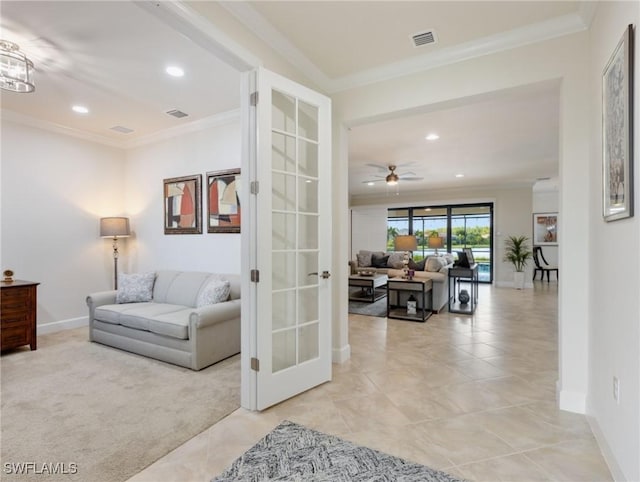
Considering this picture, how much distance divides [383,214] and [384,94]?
7553 mm

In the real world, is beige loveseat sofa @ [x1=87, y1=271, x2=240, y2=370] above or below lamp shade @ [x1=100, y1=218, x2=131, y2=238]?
below

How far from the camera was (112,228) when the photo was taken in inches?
189

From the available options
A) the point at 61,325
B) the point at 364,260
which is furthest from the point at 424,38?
the point at 364,260

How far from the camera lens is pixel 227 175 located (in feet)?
13.8

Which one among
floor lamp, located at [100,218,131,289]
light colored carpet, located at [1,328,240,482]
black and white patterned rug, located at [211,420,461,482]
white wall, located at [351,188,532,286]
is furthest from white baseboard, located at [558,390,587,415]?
white wall, located at [351,188,532,286]

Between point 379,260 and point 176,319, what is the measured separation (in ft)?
20.4

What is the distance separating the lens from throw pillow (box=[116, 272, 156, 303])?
13.7 feet

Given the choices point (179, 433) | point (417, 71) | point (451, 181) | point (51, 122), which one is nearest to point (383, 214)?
point (451, 181)

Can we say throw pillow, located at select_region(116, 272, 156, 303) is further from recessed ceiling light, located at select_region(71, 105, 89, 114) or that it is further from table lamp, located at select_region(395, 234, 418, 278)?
table lamp, located at select_region(395, 234, 418, 278)

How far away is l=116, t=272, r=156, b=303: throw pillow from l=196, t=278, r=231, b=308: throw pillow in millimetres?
1047

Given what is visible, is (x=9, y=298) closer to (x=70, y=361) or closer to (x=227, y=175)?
(x=70, y=361)

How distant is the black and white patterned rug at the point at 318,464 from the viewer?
1.71 meters

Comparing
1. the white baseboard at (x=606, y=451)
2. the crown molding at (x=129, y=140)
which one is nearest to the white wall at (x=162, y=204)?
the crown molding at (x=129, y=140)

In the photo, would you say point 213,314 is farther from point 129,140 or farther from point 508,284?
point 508,284
